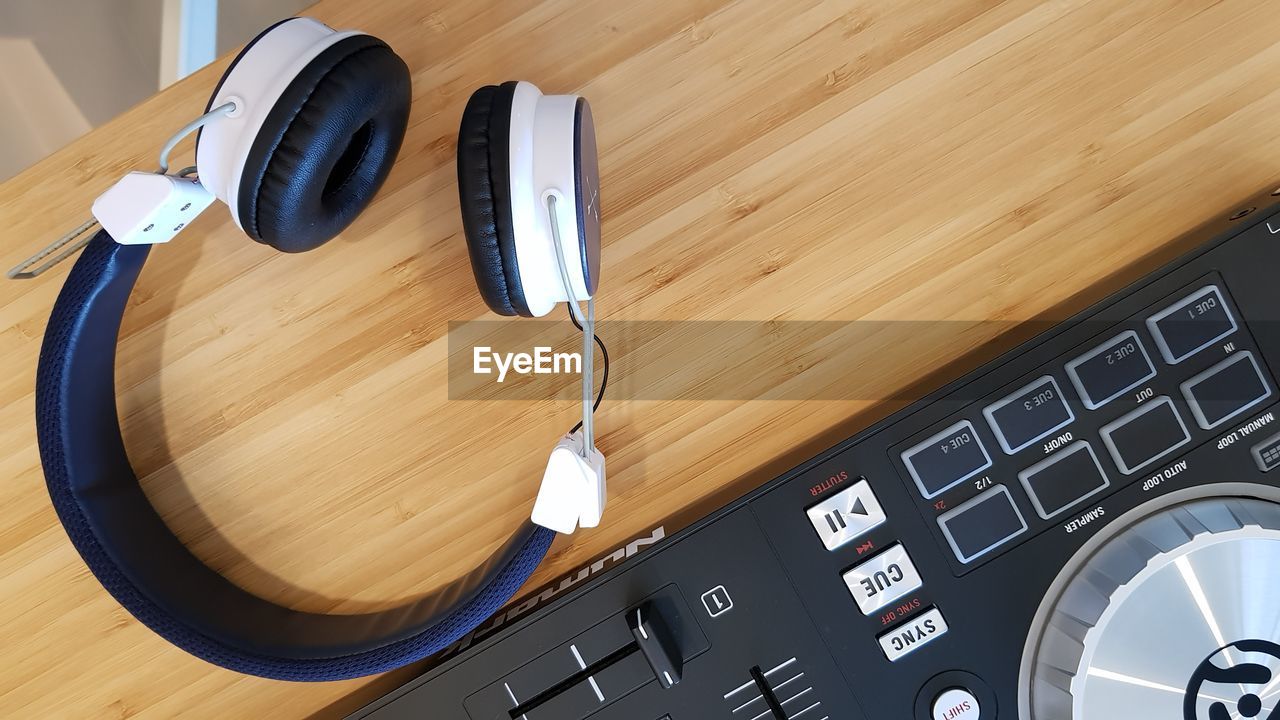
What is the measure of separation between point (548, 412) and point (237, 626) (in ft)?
0.92

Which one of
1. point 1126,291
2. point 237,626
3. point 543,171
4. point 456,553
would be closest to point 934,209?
point 1126,291

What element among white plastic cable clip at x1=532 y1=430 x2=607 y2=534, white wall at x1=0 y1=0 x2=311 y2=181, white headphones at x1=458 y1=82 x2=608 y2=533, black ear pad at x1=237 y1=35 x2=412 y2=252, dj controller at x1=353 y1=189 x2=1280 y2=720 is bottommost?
dj controller at x1=353 y1=189 x2=1280 y2=720

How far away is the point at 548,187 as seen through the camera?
480 mm

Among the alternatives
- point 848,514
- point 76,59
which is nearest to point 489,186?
point 848,514

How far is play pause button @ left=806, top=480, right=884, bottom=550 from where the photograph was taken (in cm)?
56

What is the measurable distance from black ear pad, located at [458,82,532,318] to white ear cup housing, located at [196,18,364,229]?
0.10 meters

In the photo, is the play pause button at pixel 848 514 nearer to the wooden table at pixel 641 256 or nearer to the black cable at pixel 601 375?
the wooden table at pixel 641 256

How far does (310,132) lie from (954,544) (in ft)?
1.68

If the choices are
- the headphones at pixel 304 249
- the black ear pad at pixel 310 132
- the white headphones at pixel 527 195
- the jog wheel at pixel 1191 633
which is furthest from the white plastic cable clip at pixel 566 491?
the jog wheel at pixel 1191 633

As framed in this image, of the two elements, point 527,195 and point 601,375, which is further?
point 601,375

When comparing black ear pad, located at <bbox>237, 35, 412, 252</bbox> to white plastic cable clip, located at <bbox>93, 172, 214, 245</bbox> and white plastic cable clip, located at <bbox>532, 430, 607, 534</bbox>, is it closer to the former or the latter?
white plastic cable clip, located at <bbox>93, 172, 214, 245</bbox>

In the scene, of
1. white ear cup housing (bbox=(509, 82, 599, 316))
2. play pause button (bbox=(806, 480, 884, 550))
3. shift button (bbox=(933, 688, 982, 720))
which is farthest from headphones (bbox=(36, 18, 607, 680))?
shift button (bbox=(933, 688, 982, 720))

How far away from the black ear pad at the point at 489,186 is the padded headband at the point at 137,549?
20 centimetres

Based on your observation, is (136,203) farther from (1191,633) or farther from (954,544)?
(1191,633)
